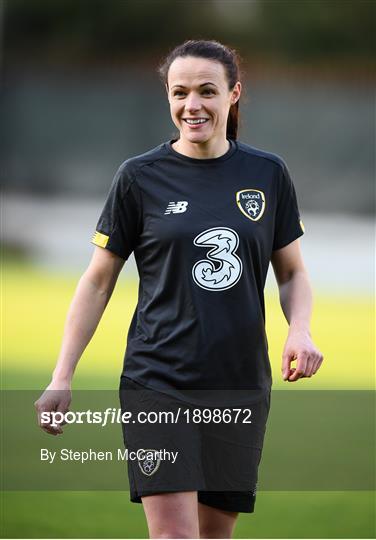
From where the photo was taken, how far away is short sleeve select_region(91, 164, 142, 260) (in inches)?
161

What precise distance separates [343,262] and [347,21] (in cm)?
1399

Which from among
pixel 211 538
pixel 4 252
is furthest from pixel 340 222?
pixel 211 538

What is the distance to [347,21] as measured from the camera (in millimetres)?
33031

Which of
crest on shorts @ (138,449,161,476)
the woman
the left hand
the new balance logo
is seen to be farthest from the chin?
crest on shorts @ (138,449,161,476)

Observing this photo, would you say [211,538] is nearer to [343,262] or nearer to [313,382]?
[313,382]

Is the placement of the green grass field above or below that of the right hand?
below

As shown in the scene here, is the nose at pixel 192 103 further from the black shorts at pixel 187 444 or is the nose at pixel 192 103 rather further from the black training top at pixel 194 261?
the black shorts at pixel 187 444

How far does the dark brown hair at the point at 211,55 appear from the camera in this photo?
4.16 m

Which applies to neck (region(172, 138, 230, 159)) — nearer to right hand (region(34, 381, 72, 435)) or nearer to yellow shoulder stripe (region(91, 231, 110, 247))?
yellow shoulder stripe (region(91, 231, 110, 247))

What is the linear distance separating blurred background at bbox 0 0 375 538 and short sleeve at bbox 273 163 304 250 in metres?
5.30

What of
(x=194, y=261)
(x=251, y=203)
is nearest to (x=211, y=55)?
(x=251, y=203)

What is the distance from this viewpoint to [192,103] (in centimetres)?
405

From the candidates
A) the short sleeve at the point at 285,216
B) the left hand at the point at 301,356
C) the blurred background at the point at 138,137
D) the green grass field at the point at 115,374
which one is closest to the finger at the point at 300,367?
the left hand at the point at 301,356

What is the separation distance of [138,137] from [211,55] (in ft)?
71.9
